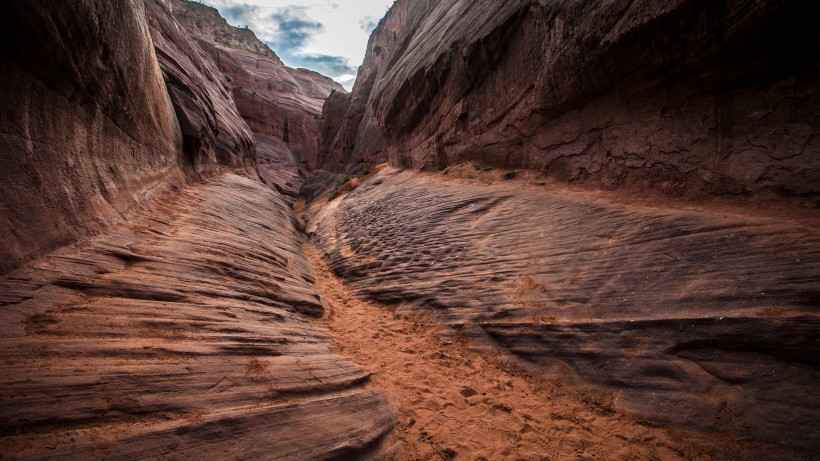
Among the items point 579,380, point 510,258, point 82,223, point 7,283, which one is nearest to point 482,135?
point 510,258

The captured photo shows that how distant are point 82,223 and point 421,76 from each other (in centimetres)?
1301

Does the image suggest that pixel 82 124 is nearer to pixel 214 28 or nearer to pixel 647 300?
pixel 647 300

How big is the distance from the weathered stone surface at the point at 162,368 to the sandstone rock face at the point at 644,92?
7045 millimetres

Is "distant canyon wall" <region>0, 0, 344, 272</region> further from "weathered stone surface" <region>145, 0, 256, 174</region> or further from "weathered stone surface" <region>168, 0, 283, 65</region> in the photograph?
"weathered stone surface" <region>168, 0, 283, 65</region>

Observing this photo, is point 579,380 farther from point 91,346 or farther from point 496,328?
point 91,346

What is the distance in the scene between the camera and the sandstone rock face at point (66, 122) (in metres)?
4.00

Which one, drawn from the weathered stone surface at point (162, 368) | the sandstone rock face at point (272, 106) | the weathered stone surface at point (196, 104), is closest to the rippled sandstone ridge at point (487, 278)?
the weathered stone surface at point (162, 368)

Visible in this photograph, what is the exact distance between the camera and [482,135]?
1152 cm

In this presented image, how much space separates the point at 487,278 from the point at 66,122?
7.81 meters

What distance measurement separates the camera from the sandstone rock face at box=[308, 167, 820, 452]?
11.8ft

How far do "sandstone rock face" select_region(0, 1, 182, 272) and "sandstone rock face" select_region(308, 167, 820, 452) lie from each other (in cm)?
589

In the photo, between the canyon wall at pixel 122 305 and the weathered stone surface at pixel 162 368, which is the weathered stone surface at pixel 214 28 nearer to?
the canyon wall at pixel 122 305

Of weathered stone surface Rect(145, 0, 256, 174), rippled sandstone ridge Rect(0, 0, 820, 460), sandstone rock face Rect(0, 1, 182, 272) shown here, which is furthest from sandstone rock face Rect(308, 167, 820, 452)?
weathered stone surface Rect(145, 0, 256, 174)

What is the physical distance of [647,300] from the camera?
4754 mm
